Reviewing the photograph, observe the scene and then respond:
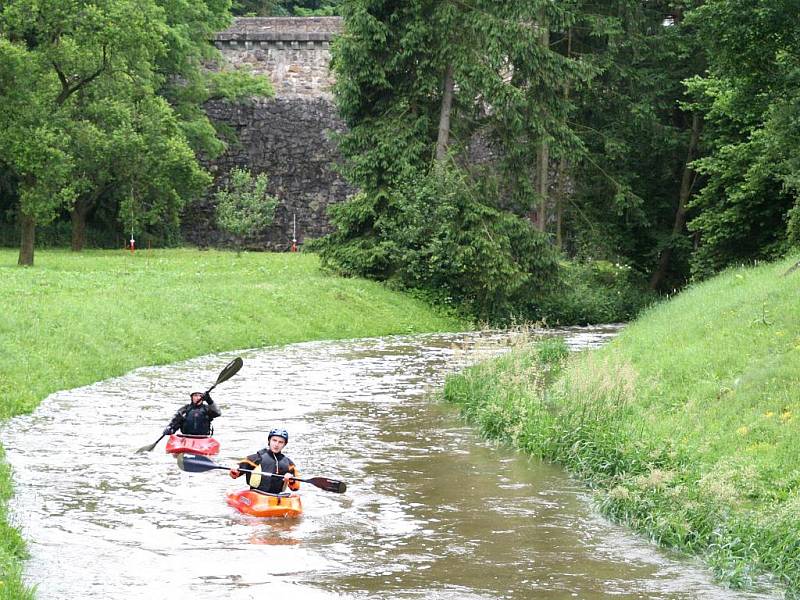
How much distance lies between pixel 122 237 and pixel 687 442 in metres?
42.3

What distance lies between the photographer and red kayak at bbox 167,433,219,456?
49.8ft

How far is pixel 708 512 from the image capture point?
11305mm

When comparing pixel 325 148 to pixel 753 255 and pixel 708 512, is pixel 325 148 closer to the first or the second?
pixel 753 255

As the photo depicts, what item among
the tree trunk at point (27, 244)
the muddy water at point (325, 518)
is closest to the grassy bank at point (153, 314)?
the tree trunk at point (27, 244)

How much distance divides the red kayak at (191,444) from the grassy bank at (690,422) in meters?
3.95

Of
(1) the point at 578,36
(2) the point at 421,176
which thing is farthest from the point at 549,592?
(1) the point at 578,36

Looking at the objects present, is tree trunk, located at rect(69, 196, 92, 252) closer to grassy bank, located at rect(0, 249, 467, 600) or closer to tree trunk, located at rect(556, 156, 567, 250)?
grassy bank, located at rect(0, 249, 467, 600)

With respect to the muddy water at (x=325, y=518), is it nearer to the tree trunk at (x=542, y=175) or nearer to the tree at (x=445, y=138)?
the tree at (x=445, y=138)

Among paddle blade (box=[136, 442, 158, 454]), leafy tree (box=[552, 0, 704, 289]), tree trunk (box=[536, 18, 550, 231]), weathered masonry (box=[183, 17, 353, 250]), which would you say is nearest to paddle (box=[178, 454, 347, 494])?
paddle blade (box=[136, 442, 158, 454])

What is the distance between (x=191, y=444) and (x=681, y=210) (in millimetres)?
31377

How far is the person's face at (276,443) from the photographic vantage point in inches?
526

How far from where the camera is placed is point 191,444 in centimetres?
1525

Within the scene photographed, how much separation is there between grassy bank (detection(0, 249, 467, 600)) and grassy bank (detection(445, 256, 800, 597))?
6626 mm

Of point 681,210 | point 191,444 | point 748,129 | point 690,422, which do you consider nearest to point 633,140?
point 681,210
